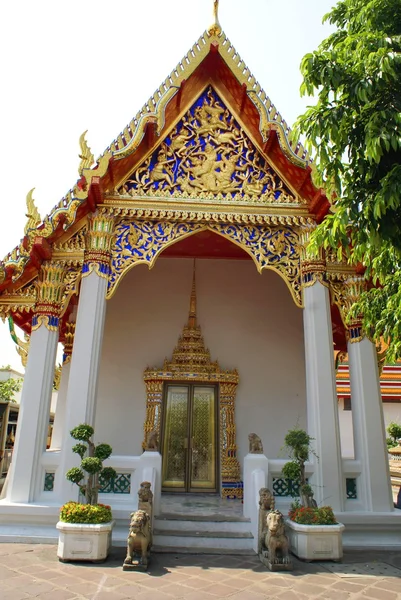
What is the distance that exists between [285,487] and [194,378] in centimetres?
249

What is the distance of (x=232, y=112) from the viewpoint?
21.8 ft

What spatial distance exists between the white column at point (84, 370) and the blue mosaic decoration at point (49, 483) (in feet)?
0.34

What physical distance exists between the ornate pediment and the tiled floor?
161 inches

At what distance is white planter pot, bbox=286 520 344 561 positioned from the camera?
450cm

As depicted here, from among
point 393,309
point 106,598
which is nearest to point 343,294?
point 393,309

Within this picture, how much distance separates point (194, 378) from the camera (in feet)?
24.7

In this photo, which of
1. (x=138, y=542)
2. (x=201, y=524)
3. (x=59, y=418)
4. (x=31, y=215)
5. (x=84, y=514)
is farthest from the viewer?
(x=59, y=418)

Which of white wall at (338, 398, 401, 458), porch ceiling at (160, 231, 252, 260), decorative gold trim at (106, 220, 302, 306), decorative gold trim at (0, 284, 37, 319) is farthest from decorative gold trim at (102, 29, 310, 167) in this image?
white wall at (338, 398, 401, 458)

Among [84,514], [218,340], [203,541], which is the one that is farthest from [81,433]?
[218,340]

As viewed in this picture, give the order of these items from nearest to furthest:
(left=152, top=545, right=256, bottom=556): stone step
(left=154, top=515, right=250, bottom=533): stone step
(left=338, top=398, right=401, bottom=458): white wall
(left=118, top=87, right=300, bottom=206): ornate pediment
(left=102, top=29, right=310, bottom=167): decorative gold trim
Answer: (left=152, top=545, right=256, bottom=556): stone step, (left=154, top=515, right=250, bottom=533): stone step, (left=102, top=29, right=310, bottom=167): decorative gold trim, (left=118, top=87, right=300, bottom=206): ornate pediment, (left=338, top=398, right=401, bottom=458): white wall

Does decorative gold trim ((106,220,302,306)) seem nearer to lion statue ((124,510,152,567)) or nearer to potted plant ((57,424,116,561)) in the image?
potted plant ((57,424,116,561))

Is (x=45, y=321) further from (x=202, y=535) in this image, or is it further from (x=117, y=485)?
(x=202, y=535)

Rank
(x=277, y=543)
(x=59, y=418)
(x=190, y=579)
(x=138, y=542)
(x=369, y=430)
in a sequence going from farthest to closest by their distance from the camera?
(x=59, y=418) → (x=369, y=430) → (x=277, y=543) → (x=138, y=542) → (x=190, y=579)

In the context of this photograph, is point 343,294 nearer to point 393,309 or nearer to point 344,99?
point 393,309
